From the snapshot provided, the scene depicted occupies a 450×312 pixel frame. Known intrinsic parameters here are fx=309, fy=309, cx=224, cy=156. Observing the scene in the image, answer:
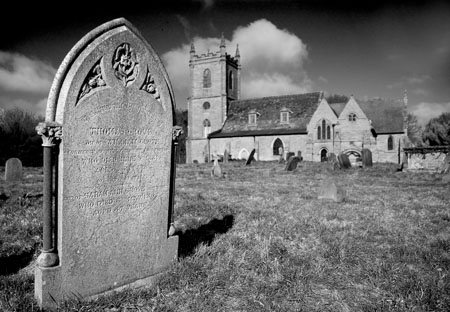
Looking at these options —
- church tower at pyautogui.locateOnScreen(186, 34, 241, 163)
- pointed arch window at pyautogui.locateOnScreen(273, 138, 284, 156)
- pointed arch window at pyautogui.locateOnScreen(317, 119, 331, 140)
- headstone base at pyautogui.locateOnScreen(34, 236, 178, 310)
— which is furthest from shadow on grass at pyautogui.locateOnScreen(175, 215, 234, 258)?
church tower at pyautogui.locateOnScreen(186, 34, 241, 163)

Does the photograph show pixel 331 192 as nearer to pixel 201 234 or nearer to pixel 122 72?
pixel 201 234

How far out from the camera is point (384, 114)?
3469 cm

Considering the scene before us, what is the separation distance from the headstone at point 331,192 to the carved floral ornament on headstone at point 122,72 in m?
6.92

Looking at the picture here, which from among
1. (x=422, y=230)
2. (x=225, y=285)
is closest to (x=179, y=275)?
(x=225, y=285)

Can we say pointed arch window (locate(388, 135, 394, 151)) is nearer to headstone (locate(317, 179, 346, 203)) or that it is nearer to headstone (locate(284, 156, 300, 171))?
headstone (locate(284, 156, 300, 171))

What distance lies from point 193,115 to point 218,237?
40019 mm

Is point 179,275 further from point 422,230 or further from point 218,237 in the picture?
point 422,230

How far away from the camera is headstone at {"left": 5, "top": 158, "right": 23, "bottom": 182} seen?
1358cm

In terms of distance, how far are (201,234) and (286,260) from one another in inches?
71.2

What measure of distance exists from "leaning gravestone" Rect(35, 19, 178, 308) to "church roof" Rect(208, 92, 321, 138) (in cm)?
3324

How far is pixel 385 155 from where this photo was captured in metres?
33.0

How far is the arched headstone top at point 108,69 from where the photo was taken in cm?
310

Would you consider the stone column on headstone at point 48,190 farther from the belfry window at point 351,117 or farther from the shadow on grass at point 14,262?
the belfry window at point 351,117

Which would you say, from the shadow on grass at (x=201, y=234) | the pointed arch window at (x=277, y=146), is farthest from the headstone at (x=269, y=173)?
the pointed arch window at (x=277, y=146)
